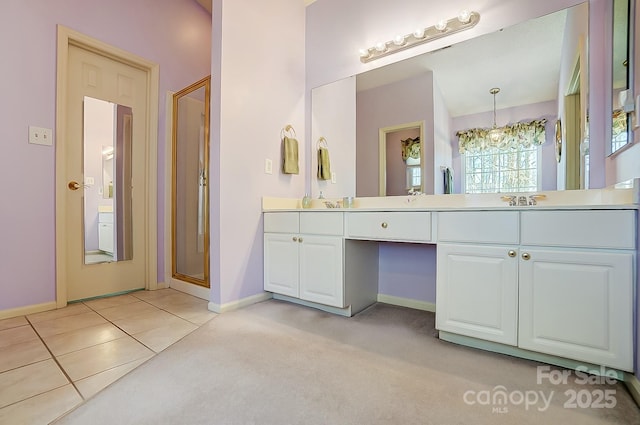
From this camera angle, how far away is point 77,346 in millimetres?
1560

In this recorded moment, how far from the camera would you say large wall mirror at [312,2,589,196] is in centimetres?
164

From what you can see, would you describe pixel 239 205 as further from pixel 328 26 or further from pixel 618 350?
pixel 618 350

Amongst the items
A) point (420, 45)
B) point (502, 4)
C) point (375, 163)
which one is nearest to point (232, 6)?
A: point (420, 45)

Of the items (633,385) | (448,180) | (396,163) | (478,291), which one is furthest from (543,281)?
(396,163)

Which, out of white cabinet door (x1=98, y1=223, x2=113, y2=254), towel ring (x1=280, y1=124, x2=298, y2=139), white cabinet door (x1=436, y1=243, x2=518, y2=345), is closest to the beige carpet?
white cabinet door (x1=436, y1=243, x2=518, y2=345)

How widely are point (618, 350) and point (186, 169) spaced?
3.20 m

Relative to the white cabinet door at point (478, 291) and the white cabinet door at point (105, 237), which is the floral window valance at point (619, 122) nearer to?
the white cabinet door at point (478, 291)

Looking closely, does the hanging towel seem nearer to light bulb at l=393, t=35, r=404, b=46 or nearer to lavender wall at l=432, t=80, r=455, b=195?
lavender wall at l=432, t=80, r=455, b=195

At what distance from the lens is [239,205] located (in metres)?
2.25

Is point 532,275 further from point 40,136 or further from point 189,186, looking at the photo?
point 40,136

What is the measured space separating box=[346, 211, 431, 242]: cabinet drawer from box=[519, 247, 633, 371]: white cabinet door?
497 mm

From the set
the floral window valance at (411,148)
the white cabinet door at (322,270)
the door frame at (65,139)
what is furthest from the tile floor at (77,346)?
the floral window valance at (411,148)

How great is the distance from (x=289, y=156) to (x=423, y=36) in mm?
1384

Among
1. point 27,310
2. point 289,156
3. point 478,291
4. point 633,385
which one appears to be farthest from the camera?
point 289,156
